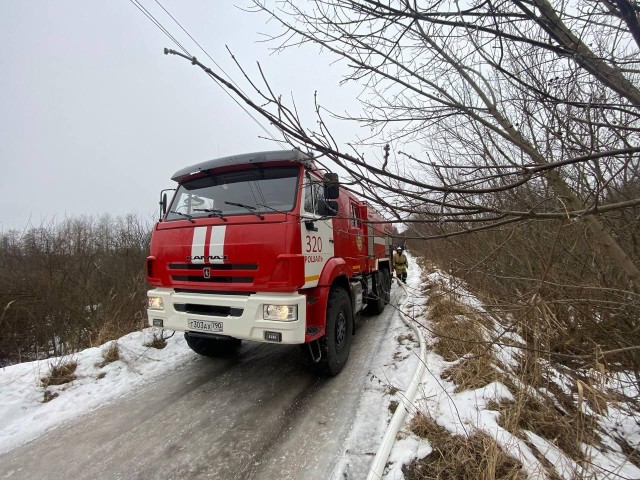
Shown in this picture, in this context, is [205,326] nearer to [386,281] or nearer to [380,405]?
[380,405]

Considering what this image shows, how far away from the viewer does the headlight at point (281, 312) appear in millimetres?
3168

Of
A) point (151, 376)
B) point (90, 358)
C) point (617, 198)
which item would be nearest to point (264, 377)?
point (151, 376)

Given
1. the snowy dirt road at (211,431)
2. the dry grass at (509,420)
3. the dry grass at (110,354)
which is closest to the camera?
the dry grass at (509,420)

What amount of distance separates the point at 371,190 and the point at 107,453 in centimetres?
304

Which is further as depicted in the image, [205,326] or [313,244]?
[313,244]

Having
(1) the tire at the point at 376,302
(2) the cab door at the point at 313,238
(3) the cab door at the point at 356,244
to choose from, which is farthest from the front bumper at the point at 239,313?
(1) the tire at the point at 376,302

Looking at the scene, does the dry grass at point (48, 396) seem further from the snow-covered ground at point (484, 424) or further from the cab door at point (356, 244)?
the cab door at point (356, 244)

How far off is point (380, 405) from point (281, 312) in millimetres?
1339

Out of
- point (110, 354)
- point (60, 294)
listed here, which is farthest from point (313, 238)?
point (60, 294)

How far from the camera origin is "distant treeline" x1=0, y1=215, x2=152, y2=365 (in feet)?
18.1

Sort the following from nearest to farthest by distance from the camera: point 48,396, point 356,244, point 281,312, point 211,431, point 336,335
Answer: point 211,431 < point 281,312 < point 48,396 < point 336,335 < point 356,244

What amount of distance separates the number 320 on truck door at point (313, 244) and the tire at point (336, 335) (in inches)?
25.3

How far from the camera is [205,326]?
3.47 metres

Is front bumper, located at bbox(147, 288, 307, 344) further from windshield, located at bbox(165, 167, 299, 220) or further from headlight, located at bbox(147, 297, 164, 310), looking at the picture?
windshield, located at bbox(165, 167, 299, 220)
